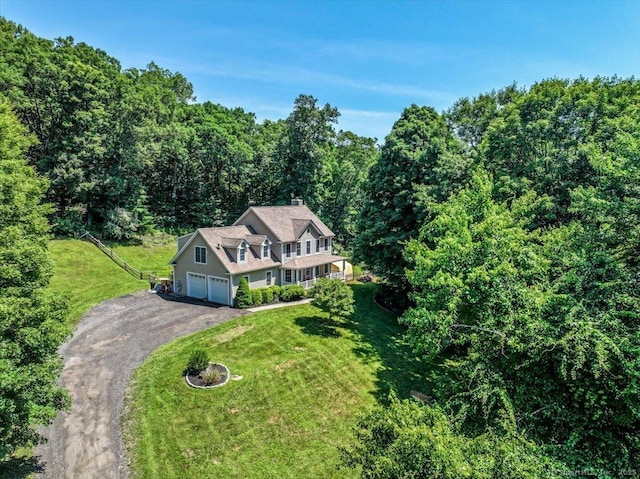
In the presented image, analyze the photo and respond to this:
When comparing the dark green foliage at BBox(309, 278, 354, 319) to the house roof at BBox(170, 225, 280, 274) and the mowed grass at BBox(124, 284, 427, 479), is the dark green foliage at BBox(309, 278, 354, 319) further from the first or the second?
the house roof at BBox(170, 225, 280, 274)

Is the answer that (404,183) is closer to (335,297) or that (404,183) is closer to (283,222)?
(335,297)

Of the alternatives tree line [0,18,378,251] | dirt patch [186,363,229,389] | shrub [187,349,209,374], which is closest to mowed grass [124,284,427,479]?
dirt patch [186,363,229,389]

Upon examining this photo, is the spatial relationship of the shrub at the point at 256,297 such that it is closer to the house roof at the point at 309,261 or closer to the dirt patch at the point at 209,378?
the house roof at the point at 309,261

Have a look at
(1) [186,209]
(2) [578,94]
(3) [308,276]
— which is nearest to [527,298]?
(2) [578,94]

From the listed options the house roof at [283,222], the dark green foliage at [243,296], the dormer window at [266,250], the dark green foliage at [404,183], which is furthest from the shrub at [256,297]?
the dark green foliage at [404,183]

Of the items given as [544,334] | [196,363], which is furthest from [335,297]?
[544,334]

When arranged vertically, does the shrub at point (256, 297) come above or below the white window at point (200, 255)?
below
